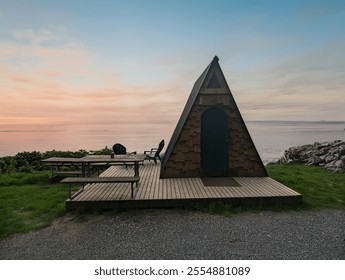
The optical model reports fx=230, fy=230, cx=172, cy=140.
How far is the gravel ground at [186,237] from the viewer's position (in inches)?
149

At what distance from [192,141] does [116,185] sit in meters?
2.97

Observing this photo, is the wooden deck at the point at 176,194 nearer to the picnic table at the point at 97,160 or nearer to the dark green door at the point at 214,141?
the picnic table at the point at 97,160

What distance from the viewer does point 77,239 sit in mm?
4371

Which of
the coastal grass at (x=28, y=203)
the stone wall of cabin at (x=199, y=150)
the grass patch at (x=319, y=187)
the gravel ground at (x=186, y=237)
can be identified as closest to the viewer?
the gravel ground at (x=186, y=237)

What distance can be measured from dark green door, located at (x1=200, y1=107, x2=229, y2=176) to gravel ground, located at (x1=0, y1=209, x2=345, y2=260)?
9.30 feet

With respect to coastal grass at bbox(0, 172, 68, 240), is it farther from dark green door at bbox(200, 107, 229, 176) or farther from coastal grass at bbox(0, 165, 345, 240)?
dark green door at bbox(200, 107, 229, 176)

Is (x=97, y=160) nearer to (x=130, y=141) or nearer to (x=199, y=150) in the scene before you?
(x=199, y=150)

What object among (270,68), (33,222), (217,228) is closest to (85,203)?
(33,222)

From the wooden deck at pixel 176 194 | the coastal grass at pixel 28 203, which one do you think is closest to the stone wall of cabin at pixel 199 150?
the wooden deck at pixel 176 194

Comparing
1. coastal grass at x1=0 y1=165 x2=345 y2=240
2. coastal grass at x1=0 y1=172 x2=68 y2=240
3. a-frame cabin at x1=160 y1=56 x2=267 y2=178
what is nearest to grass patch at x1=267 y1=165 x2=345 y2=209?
coastal grass at x1=0 y1=165 x2=345 y2=240

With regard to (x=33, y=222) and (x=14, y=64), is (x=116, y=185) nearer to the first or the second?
(x=33, y=222)

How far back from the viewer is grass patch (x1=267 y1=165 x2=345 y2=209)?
6.27 metres

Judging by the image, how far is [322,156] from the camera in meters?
13.1

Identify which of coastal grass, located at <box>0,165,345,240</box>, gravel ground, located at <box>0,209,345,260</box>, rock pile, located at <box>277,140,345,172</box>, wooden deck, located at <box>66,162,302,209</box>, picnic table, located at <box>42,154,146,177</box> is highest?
picnic table, located at <box>42,154,146,177</box>
